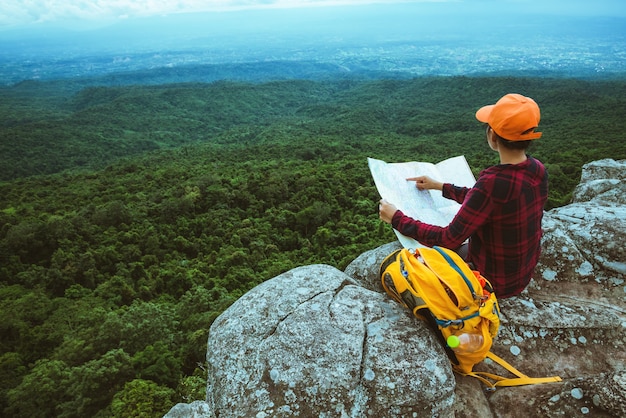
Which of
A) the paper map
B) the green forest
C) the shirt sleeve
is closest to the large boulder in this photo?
the shirt sleeve

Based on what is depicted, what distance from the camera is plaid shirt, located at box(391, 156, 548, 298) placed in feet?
9.89

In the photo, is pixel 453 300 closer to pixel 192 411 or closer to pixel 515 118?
pixel 515 118

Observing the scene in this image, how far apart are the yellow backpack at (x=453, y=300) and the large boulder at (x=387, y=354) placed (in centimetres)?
13

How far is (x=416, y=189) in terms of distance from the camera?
4414 millimetres

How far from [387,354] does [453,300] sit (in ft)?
A: 2.36

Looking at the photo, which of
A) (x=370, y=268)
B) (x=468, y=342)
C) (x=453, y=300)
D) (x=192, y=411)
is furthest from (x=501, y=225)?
(x=192, y=411)

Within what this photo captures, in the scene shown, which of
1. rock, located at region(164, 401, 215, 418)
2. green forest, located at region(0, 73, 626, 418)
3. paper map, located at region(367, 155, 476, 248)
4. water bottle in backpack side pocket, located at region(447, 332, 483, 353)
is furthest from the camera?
green forest, located at region(0, 73, 626, 418)

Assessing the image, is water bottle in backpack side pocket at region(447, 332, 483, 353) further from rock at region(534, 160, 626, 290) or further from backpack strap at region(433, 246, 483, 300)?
rock at region(534, 160, 626, 290)

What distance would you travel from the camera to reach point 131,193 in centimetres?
3634

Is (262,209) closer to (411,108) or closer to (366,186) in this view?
(366,186)

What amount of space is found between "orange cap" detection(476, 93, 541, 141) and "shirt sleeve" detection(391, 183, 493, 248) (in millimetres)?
515

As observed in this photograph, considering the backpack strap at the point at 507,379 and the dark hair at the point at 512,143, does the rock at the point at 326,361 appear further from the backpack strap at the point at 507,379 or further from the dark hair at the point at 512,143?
the dark hair at the point at 512,143

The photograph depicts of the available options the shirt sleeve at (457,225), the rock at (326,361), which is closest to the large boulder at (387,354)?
the rock at (326,361)

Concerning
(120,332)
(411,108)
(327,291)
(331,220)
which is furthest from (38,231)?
(411,108)
